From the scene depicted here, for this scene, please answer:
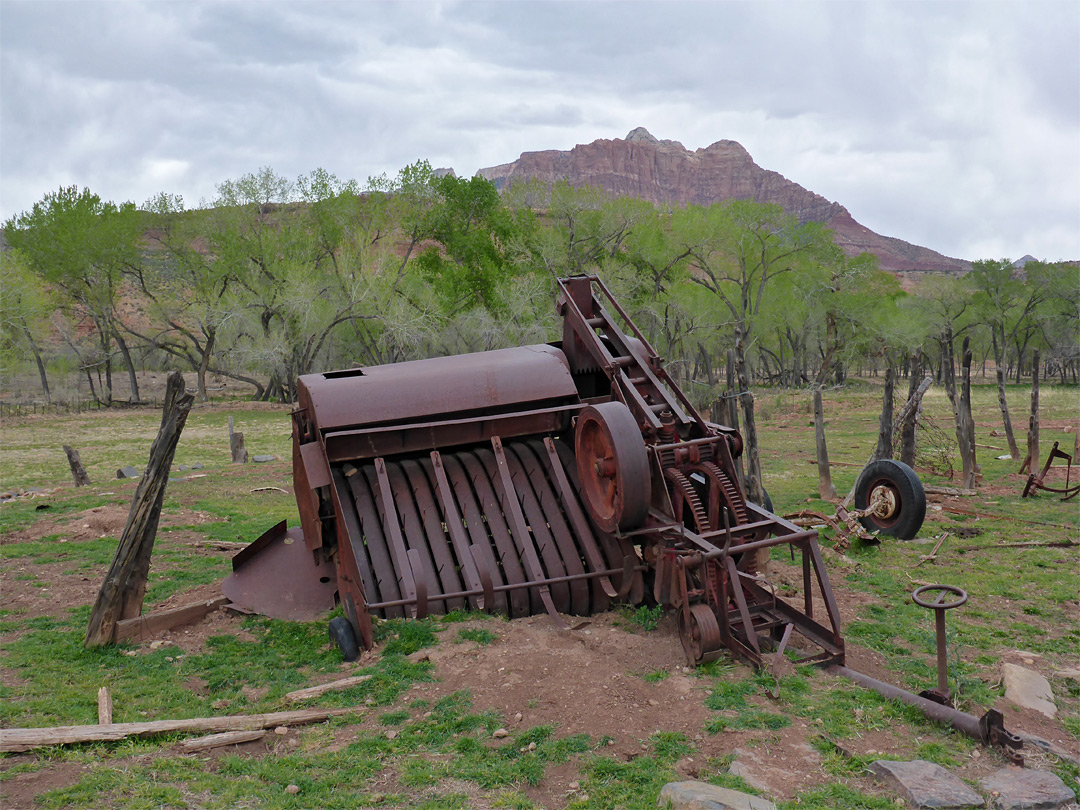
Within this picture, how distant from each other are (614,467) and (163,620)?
4.33 meters

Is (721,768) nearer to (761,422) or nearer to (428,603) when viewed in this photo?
(428,603)

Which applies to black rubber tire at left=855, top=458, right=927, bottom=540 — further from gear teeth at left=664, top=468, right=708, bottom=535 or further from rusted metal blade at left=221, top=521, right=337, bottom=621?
rusted metal blade at left=221, top=521, right=337, bottom=621

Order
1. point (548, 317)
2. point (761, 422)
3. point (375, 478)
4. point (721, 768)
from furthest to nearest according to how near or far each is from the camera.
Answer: point (548, 317) → point (761, 422) → point (375, 478) → point (721, 768)

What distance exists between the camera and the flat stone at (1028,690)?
5.19m

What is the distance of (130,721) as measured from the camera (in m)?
5.17

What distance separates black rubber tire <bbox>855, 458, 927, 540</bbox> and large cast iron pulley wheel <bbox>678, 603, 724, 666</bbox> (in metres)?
5.69

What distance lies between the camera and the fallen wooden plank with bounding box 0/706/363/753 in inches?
179

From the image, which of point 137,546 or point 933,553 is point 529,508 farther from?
point 933,553

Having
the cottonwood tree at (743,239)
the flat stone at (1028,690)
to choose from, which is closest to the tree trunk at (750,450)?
the flat stone at (1028,690)

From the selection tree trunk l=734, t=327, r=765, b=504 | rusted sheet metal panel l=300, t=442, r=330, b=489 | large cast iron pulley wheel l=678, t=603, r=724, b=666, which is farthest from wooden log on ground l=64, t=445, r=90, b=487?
large cast iron pulley wheel l=678, t=603, r=724, b=666

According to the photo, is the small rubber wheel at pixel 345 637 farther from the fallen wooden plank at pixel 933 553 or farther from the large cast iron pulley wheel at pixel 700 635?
the fallen wooden plank at pixel 933 553

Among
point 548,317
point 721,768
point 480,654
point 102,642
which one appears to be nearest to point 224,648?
point 102,642

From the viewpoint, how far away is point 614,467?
649cm

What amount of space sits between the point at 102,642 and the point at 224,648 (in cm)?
102
